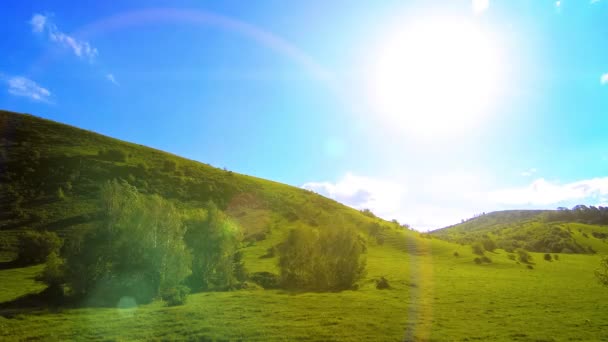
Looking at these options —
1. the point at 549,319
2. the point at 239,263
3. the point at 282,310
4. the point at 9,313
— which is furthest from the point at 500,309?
the point at 9,313

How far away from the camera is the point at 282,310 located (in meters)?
31.4

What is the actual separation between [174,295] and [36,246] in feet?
96.0

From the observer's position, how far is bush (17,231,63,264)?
155 feet

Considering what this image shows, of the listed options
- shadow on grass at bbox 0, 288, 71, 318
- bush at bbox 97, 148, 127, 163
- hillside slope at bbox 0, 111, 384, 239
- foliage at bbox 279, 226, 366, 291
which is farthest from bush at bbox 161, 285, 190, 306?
bush at bbox 97, 148, 127, 163

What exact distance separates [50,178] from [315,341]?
74606 millimetres

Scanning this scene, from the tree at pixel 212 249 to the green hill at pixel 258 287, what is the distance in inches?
161

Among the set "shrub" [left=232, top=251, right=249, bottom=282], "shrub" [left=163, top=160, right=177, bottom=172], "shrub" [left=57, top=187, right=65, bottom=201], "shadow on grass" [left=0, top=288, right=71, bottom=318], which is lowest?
"shadow on grass" [left=0, top=288, right=71, bottom=318]

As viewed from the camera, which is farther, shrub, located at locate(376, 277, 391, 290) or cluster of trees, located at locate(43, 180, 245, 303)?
shrub, located at locate(376, 277, 391, 290)

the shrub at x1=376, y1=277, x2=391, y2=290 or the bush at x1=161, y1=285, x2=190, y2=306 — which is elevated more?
the shrub at x1=376, y1=277, x2=391, y2=290

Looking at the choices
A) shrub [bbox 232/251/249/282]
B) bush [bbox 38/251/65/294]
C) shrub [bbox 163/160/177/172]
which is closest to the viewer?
bush [bbox 38/251/65/294]

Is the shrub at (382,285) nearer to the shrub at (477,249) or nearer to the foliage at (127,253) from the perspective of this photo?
the foliage at (127,253)

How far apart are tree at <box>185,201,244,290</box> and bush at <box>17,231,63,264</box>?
782 inches

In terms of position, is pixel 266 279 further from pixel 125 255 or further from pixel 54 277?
pixel 54 277

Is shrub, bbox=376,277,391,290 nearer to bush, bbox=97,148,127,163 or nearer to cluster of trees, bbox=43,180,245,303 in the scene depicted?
cluster of trees, bbox=43,180,245,303
